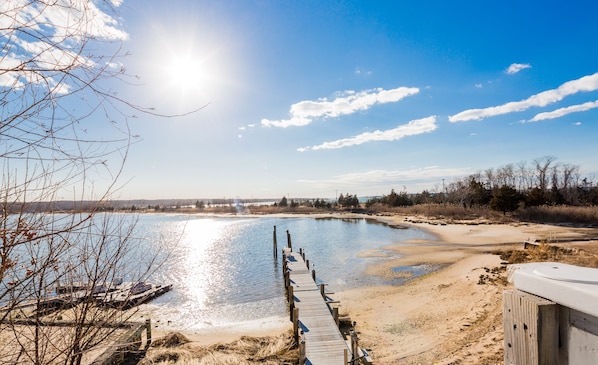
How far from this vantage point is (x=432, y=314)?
14953mm

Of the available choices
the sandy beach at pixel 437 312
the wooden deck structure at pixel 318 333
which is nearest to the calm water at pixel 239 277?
the wooden deck structure at pixel 318 333

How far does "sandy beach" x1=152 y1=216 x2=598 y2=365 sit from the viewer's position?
1056cm

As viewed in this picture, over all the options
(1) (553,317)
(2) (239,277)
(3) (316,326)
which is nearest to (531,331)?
(1) (553,317)

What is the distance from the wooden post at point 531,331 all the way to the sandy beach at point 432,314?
9189mm

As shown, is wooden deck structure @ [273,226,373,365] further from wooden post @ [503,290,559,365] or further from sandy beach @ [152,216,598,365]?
wooden post @ [503,290,559,365]

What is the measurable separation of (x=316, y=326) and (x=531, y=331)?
38.6 feet

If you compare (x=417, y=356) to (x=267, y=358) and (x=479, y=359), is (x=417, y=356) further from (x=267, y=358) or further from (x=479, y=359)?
(x=267, y=358)

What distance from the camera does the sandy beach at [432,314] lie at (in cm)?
1056

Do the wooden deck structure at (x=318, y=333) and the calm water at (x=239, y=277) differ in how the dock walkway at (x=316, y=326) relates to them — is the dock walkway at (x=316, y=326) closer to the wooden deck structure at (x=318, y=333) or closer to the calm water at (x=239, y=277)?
the wooden deck structure at (x=318, y=333)

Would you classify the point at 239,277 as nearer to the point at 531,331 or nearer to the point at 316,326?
the point at 316,326

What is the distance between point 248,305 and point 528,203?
49924 millimetres

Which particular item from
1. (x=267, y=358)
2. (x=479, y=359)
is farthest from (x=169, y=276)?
(x=479, y=359)

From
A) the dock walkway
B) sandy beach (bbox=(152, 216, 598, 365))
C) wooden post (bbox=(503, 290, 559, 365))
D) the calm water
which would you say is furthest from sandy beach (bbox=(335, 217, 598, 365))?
wooden post (bbox=(503, 290, 559, 365))

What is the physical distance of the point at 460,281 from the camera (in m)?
19.9
